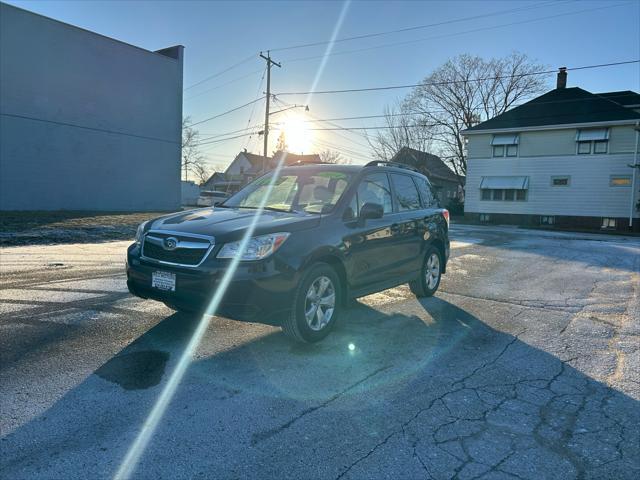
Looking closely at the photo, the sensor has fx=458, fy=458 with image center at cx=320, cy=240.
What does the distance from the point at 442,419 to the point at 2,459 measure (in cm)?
265

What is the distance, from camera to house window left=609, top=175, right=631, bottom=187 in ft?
90.7

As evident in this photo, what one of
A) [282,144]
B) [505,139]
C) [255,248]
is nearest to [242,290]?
[255,248]

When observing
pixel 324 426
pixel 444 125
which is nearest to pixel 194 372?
pixel 324 426

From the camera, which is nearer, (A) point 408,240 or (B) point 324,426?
(B) point 324,426

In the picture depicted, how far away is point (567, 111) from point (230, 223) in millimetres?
32819

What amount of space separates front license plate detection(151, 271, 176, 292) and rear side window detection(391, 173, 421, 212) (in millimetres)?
3121

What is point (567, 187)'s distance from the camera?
1172 inches

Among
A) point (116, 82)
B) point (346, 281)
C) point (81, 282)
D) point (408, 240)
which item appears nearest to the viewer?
point (346, 281)

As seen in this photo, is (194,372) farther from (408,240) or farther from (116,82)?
(116,82)

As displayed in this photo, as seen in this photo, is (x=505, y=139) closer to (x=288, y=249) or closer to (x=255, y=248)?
(x=288, y=249)

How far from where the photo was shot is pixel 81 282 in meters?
7.10

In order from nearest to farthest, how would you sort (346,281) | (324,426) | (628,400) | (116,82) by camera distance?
(324,426)
(628,400)
(346,281)
(116,82)

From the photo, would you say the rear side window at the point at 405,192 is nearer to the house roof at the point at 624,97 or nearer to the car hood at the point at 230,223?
the car hood at the point at 230,223

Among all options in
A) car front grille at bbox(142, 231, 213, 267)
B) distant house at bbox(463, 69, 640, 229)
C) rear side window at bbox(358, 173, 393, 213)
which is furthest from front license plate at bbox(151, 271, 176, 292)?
distant house at bbox(463, 69, 640, 229)
